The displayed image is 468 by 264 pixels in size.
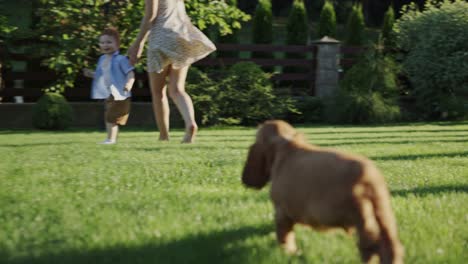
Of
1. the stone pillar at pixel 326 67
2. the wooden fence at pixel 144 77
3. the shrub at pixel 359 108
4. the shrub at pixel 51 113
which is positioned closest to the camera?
the shrub at pixel 51 113

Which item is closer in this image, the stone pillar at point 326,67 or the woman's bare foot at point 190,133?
the woman's bare foot at point 190,133

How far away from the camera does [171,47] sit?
6.43 m

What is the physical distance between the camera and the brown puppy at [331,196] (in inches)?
84.3

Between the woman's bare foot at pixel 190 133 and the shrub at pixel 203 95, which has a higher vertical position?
the woman's bare foot at pixel 190 133

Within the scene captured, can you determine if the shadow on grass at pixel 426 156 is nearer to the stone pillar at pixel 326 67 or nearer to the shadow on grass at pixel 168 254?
the shadow on grass at pixel 168 254

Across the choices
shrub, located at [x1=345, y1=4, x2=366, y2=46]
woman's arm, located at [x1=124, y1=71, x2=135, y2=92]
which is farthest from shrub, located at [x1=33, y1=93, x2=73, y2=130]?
shrub, located at [x1=345, y1=4, x2=366, y2=46]

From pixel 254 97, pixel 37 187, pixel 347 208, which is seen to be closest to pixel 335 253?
pixel 347 208

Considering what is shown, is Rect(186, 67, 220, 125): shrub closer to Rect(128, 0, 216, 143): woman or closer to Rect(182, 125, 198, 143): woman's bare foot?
Rect(182, 125, 198, 143): woman's bare foot

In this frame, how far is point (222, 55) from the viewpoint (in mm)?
15320

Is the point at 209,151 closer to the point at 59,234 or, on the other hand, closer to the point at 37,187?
the point at 37,187

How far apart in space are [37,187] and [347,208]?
7.64ft

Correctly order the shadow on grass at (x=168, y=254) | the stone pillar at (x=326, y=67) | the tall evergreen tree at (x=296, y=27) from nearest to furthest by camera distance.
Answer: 1. the shadow on grass at (x=168, y=254)
2. the stone pillar at (x=326, y=67)
3. the tall evergreen tree at (x=296, y=27)

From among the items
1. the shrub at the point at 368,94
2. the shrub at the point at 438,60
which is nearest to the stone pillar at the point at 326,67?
the shrub at the point at 368,94

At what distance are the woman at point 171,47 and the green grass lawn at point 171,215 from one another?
4.98ft
